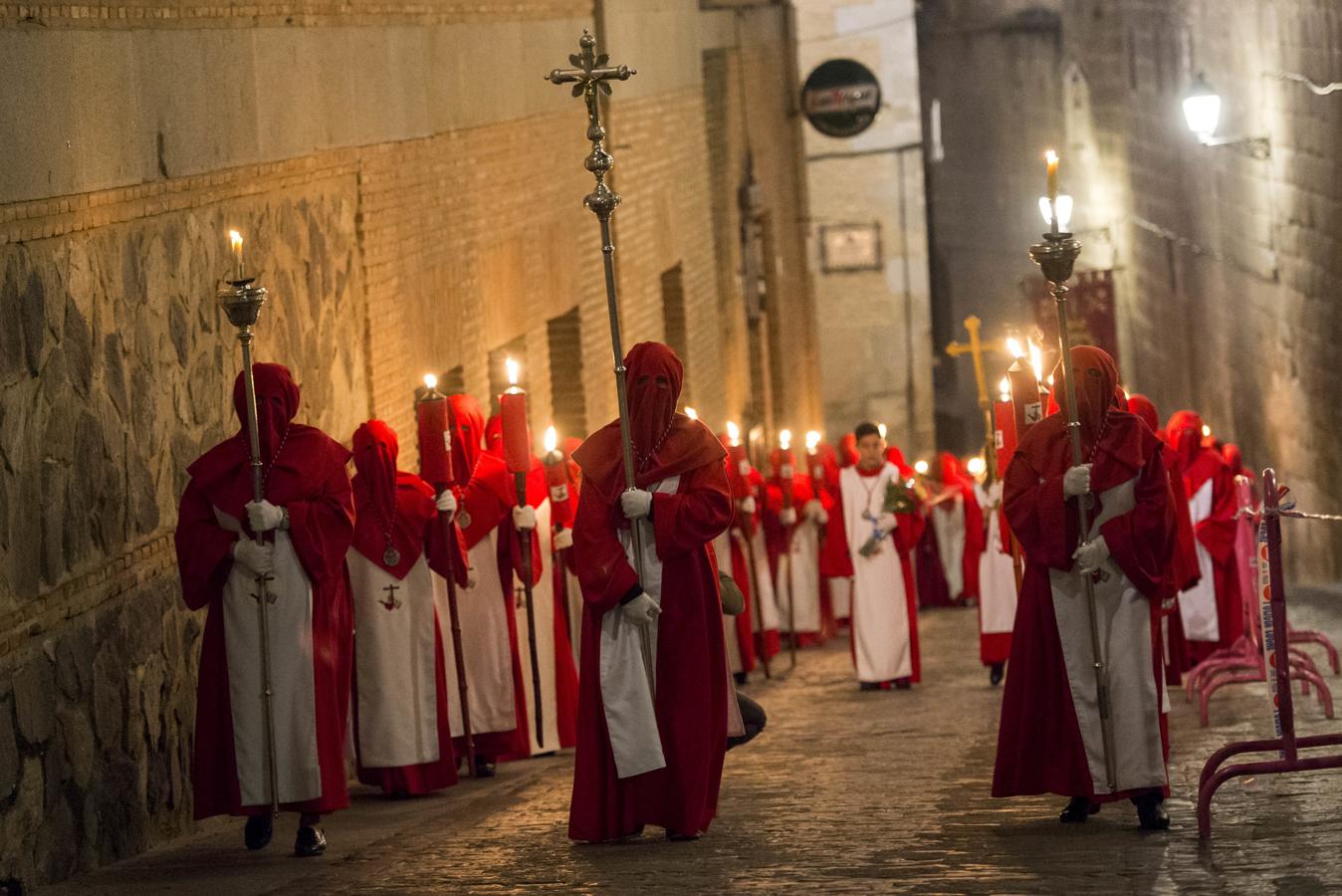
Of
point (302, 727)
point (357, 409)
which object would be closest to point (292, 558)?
point (302, 727)

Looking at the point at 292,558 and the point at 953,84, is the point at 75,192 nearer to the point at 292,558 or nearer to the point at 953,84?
the point at 292,558

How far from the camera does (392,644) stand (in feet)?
35.5

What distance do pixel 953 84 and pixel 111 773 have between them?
31033 mm

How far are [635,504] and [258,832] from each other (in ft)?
6.39

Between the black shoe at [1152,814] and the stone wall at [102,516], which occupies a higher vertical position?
the stone wall at [102,516]

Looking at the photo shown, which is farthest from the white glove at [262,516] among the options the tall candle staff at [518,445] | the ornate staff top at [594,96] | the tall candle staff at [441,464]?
the tall candle staff at [518,445]

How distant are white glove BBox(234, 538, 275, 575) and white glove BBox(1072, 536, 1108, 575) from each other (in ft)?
9.84

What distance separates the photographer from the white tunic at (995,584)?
1533 centimetres

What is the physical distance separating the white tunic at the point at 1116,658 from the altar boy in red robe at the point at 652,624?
1306 mm

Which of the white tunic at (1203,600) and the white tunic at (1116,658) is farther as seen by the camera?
the white tunic at (1203,600)

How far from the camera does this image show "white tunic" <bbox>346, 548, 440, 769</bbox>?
10.7m

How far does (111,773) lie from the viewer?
29.9 ft

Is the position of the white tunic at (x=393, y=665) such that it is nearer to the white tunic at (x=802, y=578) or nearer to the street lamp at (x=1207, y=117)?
the white tunic at (x=802, y=578)

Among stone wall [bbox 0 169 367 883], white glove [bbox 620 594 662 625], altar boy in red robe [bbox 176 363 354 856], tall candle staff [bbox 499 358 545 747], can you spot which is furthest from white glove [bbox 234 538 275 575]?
tall candle staff [bbox 499 358 545 747]
